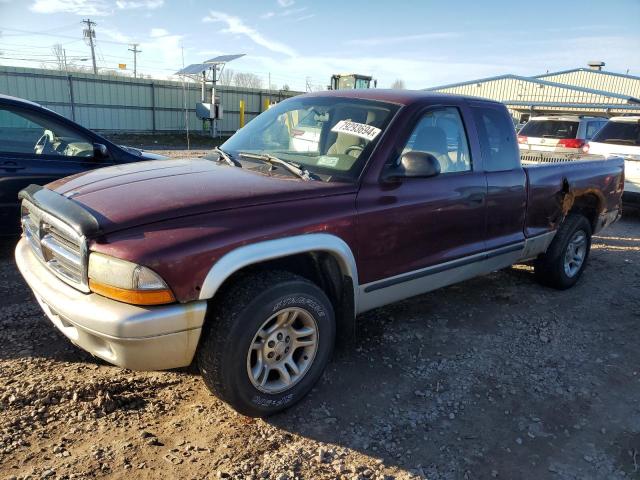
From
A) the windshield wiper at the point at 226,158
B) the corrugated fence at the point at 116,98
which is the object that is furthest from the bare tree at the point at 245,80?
the windshield wiper at the point at 226,158

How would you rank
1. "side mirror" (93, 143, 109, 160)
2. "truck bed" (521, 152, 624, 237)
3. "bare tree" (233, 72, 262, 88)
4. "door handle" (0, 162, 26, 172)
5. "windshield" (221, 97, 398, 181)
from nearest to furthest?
"windshield" (221, 97, 398, 181), "truck bed" (521, 152, 624, 237), "door handle" (0, 162, 26, 172), "side mirror" (93, 143, 109, 160), "bare tree" (233, 72, 262, 88)

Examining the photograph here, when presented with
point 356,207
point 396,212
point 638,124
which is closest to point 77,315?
point 356,207

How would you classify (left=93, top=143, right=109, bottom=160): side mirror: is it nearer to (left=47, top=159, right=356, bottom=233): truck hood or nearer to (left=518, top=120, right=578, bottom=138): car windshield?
(left=47, top=159, right=356, bottom=233): truck hood

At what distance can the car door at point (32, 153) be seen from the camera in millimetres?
4855

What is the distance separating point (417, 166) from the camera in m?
3.18

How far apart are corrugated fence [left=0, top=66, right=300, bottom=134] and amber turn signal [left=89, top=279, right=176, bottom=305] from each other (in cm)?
2115

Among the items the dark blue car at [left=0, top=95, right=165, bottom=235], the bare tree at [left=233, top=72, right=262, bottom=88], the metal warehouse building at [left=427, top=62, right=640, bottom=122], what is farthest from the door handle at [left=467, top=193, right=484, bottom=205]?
the bare tree at [left=233, top=72, right=262, bottom=88]

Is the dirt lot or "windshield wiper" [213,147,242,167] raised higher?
"windshield wiper" [213,147,242,167]

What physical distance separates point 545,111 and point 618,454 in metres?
26.5

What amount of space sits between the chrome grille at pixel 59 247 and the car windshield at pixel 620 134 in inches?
381

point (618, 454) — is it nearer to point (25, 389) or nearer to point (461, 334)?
point (461, 334)

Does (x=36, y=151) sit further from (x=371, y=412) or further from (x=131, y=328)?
(x=371, y=412)

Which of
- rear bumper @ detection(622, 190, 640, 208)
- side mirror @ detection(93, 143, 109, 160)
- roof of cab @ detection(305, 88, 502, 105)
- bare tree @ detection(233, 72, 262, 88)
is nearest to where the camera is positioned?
roof of cab @ detection(305, 88, 502, 105)

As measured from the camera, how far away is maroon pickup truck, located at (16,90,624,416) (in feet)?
7.89
